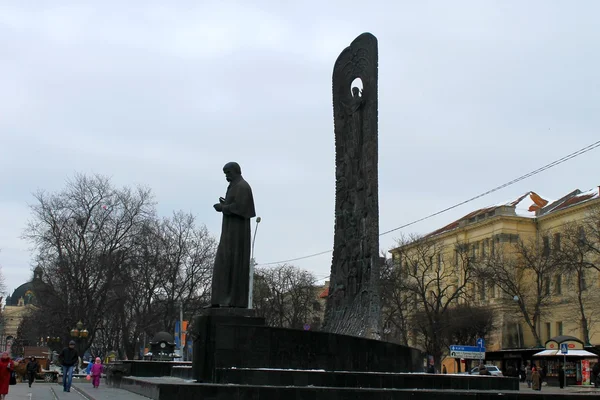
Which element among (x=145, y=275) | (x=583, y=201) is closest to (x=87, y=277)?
(x=145, y=275)

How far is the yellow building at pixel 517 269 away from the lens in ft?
161

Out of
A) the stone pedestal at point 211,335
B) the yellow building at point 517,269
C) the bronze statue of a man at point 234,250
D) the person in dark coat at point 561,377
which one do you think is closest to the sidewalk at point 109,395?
the stone pedestal at point 211,335

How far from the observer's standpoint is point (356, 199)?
57.4 feet

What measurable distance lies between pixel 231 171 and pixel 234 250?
1.53 meters

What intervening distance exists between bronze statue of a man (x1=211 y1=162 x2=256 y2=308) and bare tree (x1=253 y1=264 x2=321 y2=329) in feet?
156

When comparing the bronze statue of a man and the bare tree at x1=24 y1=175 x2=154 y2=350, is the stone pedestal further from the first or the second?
the bare tree at x1=24 y1=175 x2=154 y2=350

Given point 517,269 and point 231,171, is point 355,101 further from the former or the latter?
point 517,269

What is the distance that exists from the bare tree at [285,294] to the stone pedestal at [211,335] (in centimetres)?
4768

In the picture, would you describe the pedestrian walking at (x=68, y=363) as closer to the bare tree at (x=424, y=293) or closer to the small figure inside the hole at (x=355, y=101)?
the small figure inside the hole at (x=355, y=101)

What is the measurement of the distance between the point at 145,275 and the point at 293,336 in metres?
35.9

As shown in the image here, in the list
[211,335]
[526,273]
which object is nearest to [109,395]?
[211,335]

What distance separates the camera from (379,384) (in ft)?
38.0

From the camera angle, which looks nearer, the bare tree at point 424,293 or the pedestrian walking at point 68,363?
the pedestrian walking at point 68,363

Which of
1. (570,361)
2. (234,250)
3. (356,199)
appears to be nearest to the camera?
(234,250)
